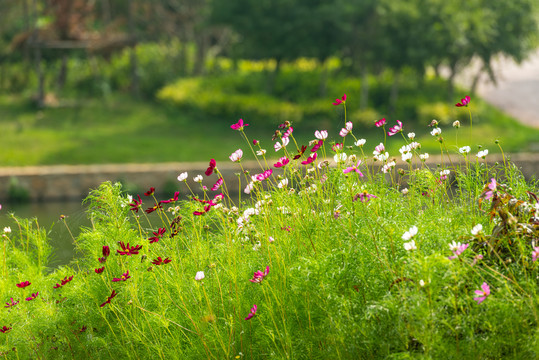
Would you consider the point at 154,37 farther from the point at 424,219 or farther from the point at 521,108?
the point at 424,219

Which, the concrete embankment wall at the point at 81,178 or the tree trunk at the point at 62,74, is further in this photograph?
the tree trunk at the point at 62,74

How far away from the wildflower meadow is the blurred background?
831 centimetres

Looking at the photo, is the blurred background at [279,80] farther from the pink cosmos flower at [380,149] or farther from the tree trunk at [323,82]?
the pink cosmos flower at [380,149]

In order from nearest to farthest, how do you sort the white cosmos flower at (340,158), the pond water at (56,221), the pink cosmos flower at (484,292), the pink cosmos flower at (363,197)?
the pink cosmos flower at (484,292), the pink cosmos flower at (363,197), the white cosmos flower at (340,158), the pond water at (56,221)

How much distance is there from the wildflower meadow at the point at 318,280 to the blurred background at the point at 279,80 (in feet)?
27.3

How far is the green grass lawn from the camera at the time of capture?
11.2 metres

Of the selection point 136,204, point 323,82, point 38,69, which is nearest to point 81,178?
point 38,69

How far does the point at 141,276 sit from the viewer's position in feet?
10.3

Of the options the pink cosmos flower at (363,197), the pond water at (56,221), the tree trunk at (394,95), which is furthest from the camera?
the tree trunk at (394,95)

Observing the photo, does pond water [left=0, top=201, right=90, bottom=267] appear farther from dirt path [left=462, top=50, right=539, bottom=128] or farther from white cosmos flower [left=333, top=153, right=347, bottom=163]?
dirt path [left=462, top=50, right=539, bottom=128]

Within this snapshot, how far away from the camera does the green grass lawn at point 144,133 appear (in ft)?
36.6

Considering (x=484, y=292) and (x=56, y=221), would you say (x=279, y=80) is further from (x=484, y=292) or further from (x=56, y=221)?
(x=484, y=292)

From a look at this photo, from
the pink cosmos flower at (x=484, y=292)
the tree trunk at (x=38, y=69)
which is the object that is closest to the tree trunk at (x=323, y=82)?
the tree trunk at (x=38, y=69)

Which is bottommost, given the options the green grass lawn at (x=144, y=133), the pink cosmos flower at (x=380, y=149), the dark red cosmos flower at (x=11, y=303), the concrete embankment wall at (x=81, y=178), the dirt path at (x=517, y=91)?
the dirt path at (x=517, y=91)
